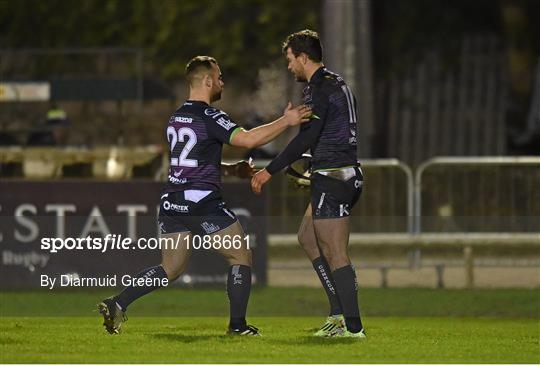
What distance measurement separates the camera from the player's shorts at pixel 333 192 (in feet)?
39.2

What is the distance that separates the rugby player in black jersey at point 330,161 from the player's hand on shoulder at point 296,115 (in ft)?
0.43

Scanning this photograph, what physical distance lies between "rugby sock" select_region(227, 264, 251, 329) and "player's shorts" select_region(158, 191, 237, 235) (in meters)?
0.34

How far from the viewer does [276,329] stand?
1320cm

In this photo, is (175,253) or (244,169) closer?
(175,253)

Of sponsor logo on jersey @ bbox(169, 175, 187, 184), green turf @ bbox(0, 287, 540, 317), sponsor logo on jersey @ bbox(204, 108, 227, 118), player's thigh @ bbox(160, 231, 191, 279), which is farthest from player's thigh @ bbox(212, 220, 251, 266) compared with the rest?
green turf @ bbox(0, 287, 540, 317)

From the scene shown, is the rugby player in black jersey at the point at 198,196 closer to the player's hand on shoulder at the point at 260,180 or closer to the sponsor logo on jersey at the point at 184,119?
the sponsor logo on jersey at the point at 184,119

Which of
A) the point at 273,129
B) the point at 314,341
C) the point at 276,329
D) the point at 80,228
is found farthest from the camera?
the point at 80,228

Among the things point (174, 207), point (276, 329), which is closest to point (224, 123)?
point (174, 207)

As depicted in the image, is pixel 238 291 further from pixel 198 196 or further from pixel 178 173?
pixel 178 173

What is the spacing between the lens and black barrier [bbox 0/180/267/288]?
57.1 ft

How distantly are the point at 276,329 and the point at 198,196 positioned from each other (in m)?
1.68

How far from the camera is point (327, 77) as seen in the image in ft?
39.5

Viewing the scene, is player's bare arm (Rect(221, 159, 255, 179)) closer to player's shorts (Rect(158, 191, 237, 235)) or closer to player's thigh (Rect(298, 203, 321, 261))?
player's shorts (Rect(158, 191, 237, 235))

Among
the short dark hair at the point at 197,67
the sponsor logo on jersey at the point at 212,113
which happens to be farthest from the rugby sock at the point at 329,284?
the short dark hair at the point at 197,67
